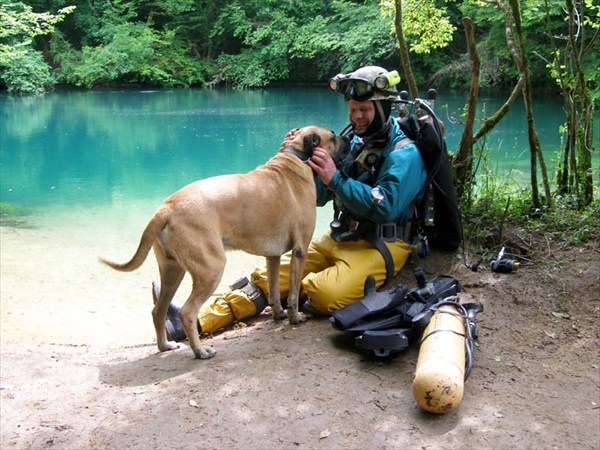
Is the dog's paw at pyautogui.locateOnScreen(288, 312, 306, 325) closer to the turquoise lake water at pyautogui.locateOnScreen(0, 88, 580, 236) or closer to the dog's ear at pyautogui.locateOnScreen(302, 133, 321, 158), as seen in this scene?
the dog's ear at pyautogui.locateOnScreen(302, 133, 321, 158)

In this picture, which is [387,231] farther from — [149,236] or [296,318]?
[149,236]

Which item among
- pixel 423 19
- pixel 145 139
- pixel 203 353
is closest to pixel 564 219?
pixel 423 19

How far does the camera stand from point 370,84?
4.64m

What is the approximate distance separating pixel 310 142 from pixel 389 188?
29.3 inches

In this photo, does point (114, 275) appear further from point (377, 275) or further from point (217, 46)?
point (217, 46)

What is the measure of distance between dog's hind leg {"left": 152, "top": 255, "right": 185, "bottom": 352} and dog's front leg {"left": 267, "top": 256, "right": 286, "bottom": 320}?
738mm

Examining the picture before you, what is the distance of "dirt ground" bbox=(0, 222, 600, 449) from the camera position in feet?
10.8

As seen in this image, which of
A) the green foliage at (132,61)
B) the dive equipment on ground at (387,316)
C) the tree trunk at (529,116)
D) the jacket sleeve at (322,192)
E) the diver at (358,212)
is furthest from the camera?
the green foliage at (132,61)

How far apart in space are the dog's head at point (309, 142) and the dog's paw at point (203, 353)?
164cm

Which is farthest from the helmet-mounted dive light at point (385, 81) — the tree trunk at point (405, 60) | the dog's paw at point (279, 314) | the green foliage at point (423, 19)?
the green foliage at point (423, 19)

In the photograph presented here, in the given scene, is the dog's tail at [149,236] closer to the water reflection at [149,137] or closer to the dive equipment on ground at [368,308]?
the dive equipment on ground at [368,308]

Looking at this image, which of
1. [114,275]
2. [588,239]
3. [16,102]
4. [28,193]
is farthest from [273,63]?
[588,239]

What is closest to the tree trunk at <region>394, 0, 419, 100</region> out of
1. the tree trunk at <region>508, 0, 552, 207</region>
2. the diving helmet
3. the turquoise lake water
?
the tree trunk at <region>508, 0, 552, 207</region>

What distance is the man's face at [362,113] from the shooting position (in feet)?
15.6
